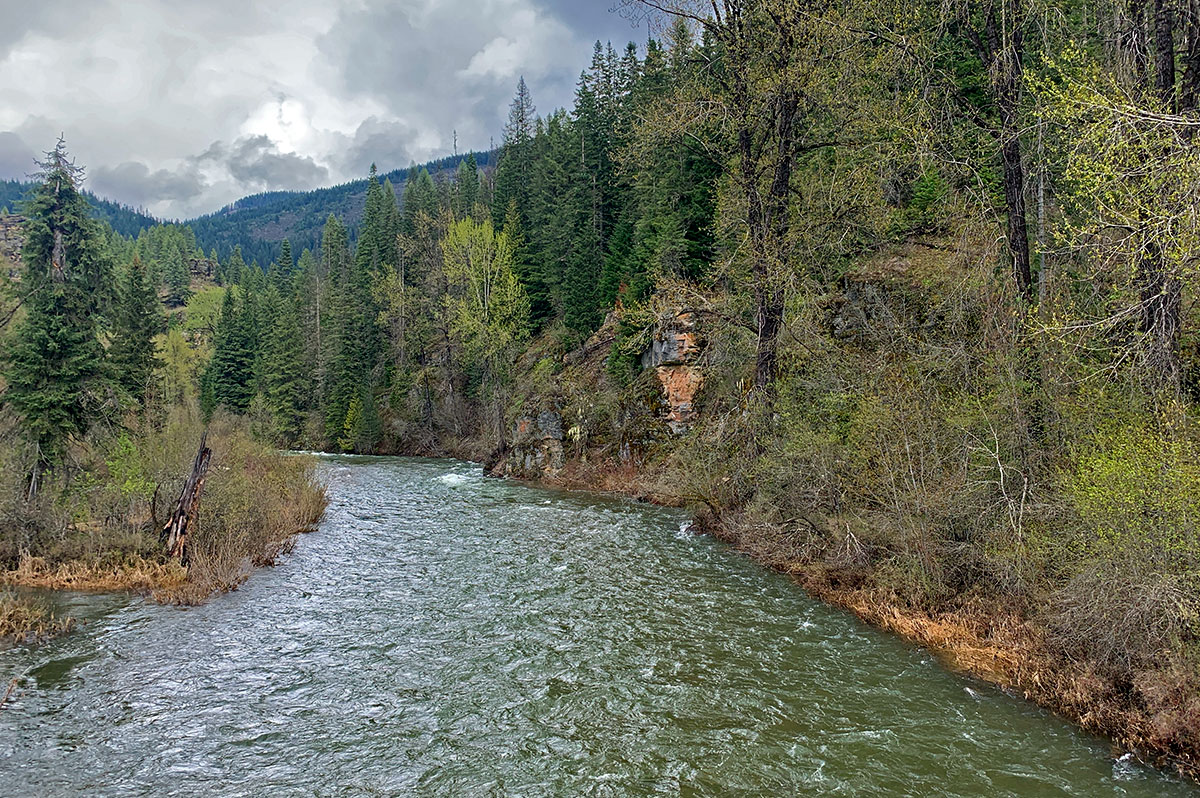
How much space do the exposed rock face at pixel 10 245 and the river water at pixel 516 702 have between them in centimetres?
1106

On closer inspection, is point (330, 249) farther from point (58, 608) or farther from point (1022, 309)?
point (1022, 309)

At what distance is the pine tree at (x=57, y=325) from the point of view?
15.1 metres

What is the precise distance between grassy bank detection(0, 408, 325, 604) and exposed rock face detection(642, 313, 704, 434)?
48.8 ft

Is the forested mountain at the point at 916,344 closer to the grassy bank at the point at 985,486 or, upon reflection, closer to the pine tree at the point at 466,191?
the grassy bank at the point at 985,486

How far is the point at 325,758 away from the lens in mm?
6398

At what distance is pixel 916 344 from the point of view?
1340cm

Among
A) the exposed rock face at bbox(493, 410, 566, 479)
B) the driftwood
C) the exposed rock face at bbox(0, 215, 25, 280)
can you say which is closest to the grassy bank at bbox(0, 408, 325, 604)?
the driftwood

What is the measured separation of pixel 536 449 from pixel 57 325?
1903 cm

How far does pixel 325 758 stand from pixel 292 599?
6.13 metres

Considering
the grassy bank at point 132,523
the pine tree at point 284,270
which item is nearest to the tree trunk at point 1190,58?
the grassy bank at point 132,523

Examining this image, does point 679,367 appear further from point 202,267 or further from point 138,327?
point 202,267

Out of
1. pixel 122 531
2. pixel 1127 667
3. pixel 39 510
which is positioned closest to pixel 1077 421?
pixel 1127 667

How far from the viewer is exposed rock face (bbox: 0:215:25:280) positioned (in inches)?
661

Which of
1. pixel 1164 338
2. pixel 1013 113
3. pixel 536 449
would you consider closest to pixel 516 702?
pixel 1164 338
